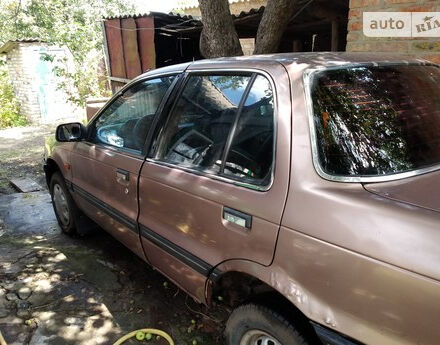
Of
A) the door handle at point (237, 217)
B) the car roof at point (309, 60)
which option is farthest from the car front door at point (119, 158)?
the door handle at point (237, 217)

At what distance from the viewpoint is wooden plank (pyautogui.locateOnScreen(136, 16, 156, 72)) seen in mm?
7195

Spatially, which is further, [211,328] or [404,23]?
[404,23]

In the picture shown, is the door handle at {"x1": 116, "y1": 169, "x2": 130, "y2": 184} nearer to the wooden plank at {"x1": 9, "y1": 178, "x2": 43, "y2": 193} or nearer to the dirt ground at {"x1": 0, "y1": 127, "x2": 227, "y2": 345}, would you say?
the dirt ground at {"x1": 0, "y1": 127, "x2": 227, "y2": 345}

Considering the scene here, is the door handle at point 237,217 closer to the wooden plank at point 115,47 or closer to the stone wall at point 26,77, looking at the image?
the wooden plank at point 115,47

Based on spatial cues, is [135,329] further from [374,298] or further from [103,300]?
[374,298]

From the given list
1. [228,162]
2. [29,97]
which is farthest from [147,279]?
[29,97]

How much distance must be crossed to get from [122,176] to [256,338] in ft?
4.74

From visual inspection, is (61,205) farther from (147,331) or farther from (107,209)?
(147,331)

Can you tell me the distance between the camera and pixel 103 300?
3.05 m

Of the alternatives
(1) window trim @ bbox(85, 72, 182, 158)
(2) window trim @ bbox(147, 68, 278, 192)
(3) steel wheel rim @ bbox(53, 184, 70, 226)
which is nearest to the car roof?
(2) window trim @ bbox(147, 68, 278, 192)

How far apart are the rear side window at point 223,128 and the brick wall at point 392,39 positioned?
2.09 meters

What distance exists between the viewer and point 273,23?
13.6 feet

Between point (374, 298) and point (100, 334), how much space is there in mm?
2010

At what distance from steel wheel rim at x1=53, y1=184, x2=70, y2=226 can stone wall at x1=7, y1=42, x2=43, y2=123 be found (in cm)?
1028
